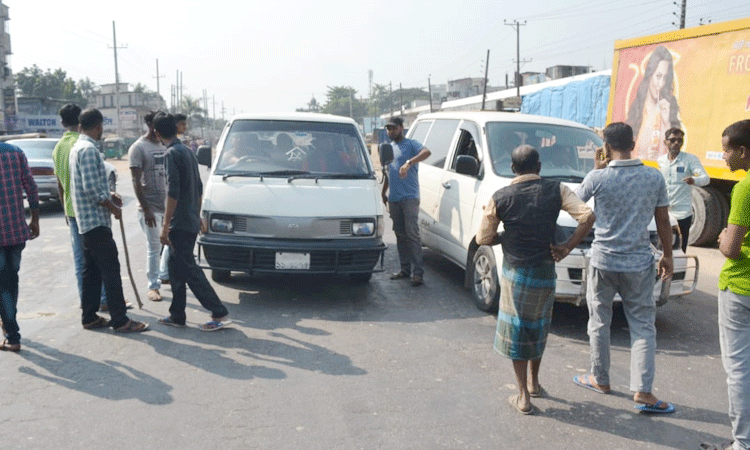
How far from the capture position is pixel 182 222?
18.4 feet

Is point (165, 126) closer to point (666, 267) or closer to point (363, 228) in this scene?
point (363, 228)

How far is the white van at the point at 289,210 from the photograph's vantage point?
20.8ft

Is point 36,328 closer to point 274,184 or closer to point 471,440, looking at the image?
point 274,184

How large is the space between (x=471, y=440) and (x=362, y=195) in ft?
11.3

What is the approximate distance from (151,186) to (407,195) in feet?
8.95

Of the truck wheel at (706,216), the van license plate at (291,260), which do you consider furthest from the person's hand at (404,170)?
the truck wheel at (706,216)

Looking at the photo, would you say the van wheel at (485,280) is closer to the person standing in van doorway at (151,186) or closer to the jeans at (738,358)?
the jeans at (738,358)

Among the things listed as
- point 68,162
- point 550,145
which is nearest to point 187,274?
point 68,162

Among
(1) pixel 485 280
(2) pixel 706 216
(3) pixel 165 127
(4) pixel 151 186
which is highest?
(3) pixel 165 127

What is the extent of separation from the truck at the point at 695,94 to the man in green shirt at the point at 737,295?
6665 millimetres

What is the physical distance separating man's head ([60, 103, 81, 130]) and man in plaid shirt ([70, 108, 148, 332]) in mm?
316

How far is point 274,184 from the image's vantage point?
6.72m

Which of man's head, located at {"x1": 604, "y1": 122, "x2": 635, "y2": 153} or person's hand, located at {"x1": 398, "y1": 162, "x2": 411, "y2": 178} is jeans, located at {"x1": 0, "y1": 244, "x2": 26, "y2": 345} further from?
man's head, located at {"x1": 604, "y1": 122, "x2": 635, "y2": 153}

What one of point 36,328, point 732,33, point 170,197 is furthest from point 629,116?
point 36,328
